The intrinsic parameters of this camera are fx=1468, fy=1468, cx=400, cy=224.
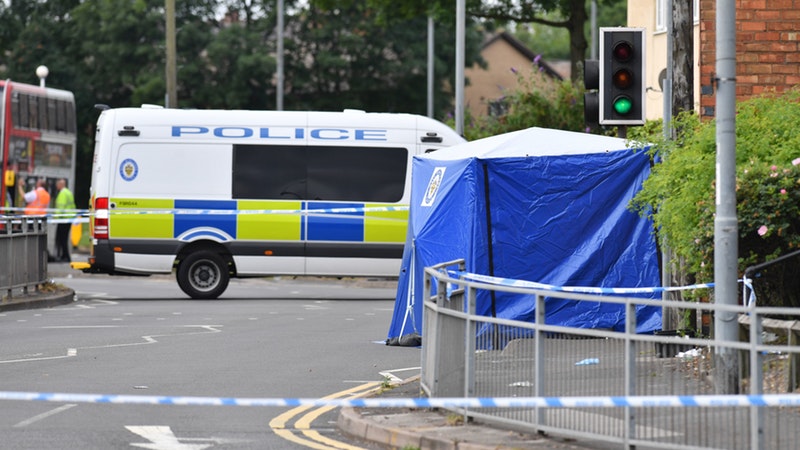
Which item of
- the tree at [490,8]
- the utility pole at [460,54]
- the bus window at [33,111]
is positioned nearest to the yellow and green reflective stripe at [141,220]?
the utility pole at [460,54]

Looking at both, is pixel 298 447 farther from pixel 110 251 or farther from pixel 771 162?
pixel 110 251

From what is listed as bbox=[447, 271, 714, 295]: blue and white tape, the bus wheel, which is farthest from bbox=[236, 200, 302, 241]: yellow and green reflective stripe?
bbox=[447, 271, 714, 295]: blue and white tape

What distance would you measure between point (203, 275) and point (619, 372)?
14.9m

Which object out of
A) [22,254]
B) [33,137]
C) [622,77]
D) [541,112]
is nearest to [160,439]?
[622,77]

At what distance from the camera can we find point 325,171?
74.2 feet

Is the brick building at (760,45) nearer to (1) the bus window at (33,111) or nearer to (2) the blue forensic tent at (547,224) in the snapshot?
(2) the blue forensic tent at (547,224)

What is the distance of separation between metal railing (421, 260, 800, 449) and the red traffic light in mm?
4016

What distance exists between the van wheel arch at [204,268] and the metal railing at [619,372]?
12657 mm

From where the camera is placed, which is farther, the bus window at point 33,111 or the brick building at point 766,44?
the bus window at point 33,111

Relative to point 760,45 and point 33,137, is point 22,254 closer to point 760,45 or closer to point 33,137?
point 760,45

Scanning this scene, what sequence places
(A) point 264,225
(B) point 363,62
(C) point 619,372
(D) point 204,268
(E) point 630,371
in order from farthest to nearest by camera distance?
(B) point 363,62 → (D) point 204,268 → (A) point 264,225 → (C) point 619,372 → (E) point 630,371

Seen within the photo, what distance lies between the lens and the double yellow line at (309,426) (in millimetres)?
9273

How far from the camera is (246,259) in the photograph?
2234 centimetres

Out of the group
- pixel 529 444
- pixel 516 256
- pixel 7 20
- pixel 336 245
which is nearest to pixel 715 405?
pixel 529 444
